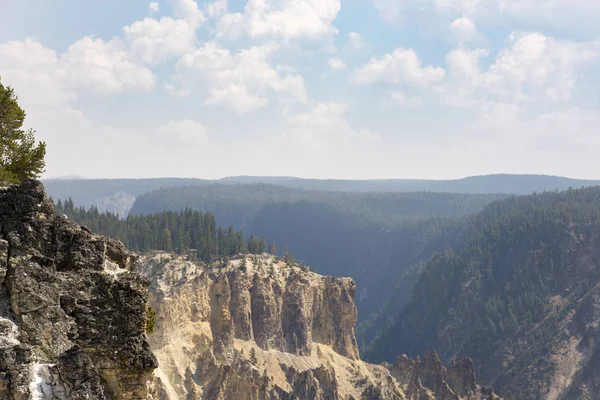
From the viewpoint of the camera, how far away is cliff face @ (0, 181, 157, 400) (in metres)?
17.3

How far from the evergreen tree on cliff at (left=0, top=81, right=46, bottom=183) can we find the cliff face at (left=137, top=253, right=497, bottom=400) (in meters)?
42.6

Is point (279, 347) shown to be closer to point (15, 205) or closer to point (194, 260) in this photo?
point (194, 260)

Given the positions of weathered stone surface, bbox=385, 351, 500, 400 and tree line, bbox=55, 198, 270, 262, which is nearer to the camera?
weathered stone surface, bbox=385, 351, 500, 400

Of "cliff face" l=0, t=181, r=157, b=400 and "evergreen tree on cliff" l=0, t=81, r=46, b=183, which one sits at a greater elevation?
"evergreen tree on cliff" l=0, t=81, r=46, b=183

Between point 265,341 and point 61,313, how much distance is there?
89160 millimetres

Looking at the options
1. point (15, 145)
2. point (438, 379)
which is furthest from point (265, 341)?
point (15, 145)

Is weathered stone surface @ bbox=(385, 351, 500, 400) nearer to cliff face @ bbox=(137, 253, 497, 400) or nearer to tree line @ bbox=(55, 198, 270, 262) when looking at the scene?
cliff face @ bbox=(137, 253, 497, 400)

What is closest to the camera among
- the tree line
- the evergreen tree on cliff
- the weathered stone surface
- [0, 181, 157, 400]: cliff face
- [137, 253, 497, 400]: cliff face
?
[0, 181, 157, 400]: cliff face

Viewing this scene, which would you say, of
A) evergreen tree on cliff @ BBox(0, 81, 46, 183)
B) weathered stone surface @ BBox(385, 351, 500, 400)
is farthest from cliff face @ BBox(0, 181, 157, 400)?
weathered stone surface @ BBox(385, 351, 500, 400)

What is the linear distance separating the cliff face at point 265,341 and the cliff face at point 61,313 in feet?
168

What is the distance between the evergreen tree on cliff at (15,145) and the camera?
32.2 metres

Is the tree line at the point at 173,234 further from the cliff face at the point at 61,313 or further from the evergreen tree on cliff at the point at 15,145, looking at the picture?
the cliff face at the point at 61,313

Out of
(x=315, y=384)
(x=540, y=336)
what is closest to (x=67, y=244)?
(x=315, y=384)

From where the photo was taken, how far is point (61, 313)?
19516 millimetres
